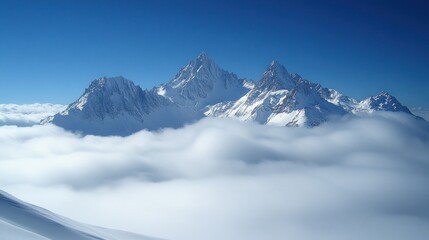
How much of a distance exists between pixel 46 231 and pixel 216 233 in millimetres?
88474

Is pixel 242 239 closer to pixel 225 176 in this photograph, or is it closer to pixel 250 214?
pixel 250 214

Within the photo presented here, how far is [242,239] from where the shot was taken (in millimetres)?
94375

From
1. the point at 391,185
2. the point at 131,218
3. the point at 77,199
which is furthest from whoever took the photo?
the point at 391,185

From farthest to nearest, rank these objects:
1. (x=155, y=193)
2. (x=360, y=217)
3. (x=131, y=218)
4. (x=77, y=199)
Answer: (x=155, y=193)
(x=77, y=199)
(x=360, y=217)
(x=131, y=218)

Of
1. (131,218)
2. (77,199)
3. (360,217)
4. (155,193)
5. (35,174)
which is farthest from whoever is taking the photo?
(35,174)

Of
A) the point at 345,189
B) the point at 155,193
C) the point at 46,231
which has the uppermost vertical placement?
the point at 345,189

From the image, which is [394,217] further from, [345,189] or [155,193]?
[155,193]

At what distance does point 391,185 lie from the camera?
162250mm

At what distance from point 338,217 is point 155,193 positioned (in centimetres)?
7620

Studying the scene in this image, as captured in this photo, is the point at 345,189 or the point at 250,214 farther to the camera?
the point at 345,189

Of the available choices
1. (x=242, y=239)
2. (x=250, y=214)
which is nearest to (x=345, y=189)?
(x=250, y=214)

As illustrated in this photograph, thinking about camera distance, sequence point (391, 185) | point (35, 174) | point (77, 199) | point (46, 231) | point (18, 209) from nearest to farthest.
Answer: point (46, 231), point (18, 209), point (77, 199), point (391, 185), point (35, 174)

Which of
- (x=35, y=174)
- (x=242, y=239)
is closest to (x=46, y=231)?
(x=242, y=239)

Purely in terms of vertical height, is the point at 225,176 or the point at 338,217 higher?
the point at 225,176
